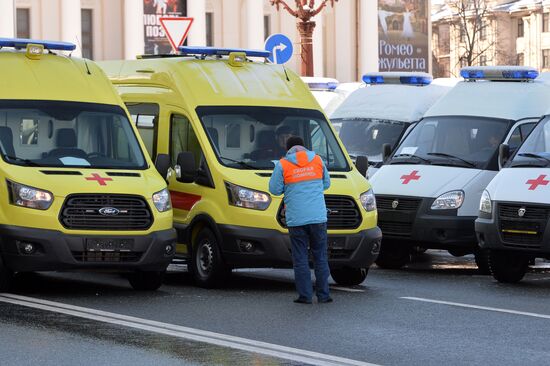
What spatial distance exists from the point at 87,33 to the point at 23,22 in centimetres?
435

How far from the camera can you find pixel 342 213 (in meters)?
16.4

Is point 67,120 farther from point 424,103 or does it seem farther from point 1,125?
point 424,103

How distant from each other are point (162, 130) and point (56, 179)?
271 centimetres

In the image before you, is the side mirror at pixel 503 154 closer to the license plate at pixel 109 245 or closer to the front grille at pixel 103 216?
the front grille at pixel 103 216

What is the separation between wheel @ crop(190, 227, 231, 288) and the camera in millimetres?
16312

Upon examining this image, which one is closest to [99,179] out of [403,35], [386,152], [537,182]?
[537,182]

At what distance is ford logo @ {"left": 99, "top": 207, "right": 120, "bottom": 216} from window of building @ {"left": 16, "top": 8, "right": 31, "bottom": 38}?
69040 millimetres

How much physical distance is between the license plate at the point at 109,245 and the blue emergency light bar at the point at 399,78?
8.95 metres

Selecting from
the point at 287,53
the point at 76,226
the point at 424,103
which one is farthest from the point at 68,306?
the point at 287,53

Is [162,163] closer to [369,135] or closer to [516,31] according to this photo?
[369,135]

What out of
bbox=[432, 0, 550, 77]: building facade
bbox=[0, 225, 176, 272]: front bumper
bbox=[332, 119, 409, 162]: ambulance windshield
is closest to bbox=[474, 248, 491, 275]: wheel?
bbox=[332, 119, 409, 162]: ambulance windshield

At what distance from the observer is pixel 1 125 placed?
15703 millimetres

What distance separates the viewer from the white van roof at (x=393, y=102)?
22.9 m

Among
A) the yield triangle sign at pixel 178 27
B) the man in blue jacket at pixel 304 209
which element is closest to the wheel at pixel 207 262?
the man in blue jacket at pixel 304 209
